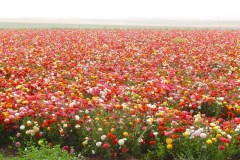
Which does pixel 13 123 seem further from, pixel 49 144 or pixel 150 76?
pixel 150 76

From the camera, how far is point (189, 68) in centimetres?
1301

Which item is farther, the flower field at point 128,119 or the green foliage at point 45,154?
the flower field at point 128,119

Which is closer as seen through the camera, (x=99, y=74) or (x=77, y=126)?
(x=77, y=126)

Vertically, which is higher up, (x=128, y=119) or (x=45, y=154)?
(x=128, y=119)

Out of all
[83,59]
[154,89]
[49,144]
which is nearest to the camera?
[49,144]

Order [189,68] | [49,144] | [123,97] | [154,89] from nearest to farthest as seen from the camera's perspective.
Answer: [49,144]
[123,97]
[154,89]
[189,68]

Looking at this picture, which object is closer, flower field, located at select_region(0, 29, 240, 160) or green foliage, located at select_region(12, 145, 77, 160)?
green foliage, located at select_region(12, 145, 77, 160)

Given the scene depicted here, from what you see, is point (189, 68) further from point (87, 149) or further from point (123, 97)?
A: point (87, 149)

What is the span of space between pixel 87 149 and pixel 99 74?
18.2 ft

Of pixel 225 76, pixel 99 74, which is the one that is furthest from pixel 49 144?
pixel 225 76

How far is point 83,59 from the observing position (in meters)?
15.2

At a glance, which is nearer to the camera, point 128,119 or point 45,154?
point 45,154

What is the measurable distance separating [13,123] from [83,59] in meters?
8.35

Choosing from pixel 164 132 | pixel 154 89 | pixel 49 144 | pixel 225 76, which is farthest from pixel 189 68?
pixel 49 144
